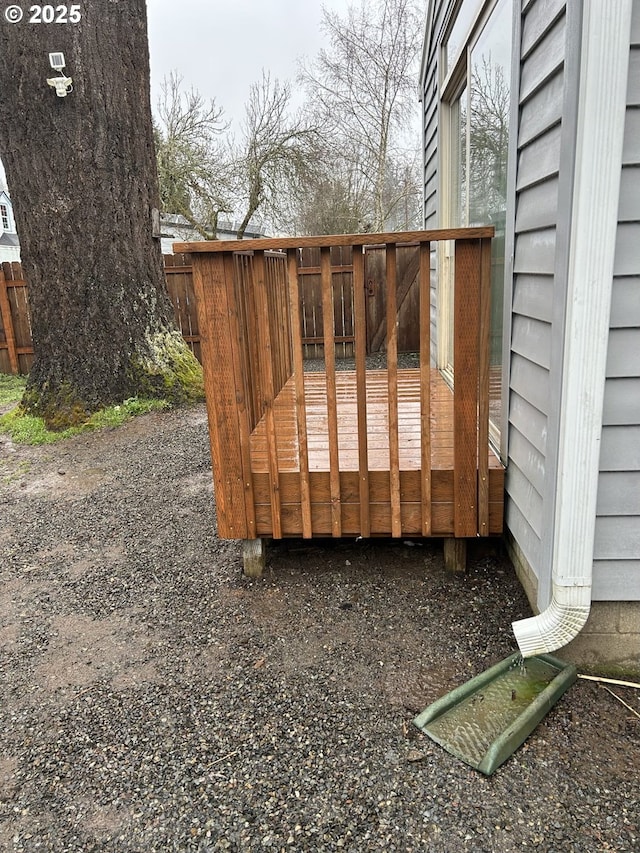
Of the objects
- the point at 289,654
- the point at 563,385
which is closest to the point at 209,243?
the point at 563,385

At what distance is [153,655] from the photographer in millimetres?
2232

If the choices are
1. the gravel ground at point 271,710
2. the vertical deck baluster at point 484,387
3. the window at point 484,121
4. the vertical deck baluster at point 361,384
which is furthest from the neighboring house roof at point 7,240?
the vertical deck baluster at point 484,387

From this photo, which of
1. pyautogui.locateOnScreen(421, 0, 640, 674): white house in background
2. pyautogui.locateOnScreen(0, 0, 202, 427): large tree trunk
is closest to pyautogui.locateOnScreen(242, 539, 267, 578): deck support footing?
pyautogui.locateOnScreen(421, 0, 640, 674): white house in background

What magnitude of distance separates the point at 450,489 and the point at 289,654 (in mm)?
883

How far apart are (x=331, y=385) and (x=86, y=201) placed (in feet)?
13.3

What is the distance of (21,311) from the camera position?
9.01m

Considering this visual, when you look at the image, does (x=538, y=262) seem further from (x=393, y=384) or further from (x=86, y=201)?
(x=86, y=201)

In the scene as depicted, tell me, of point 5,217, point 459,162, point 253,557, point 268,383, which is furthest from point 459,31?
point 5,217

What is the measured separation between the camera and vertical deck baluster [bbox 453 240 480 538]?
215 centimetres

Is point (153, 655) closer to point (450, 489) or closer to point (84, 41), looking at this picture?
point (450, 489)

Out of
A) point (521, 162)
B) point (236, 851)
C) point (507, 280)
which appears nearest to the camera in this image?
point (236, 851)

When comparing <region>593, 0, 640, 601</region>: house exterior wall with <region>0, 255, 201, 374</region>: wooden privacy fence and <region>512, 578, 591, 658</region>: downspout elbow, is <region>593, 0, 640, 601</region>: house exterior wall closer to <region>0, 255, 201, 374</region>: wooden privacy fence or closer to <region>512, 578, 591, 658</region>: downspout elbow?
<region>512, 578, 591, 658</region>: downspout elbow

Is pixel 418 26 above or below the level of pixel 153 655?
above

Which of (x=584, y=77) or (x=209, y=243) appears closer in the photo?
(x=584, y=77)
